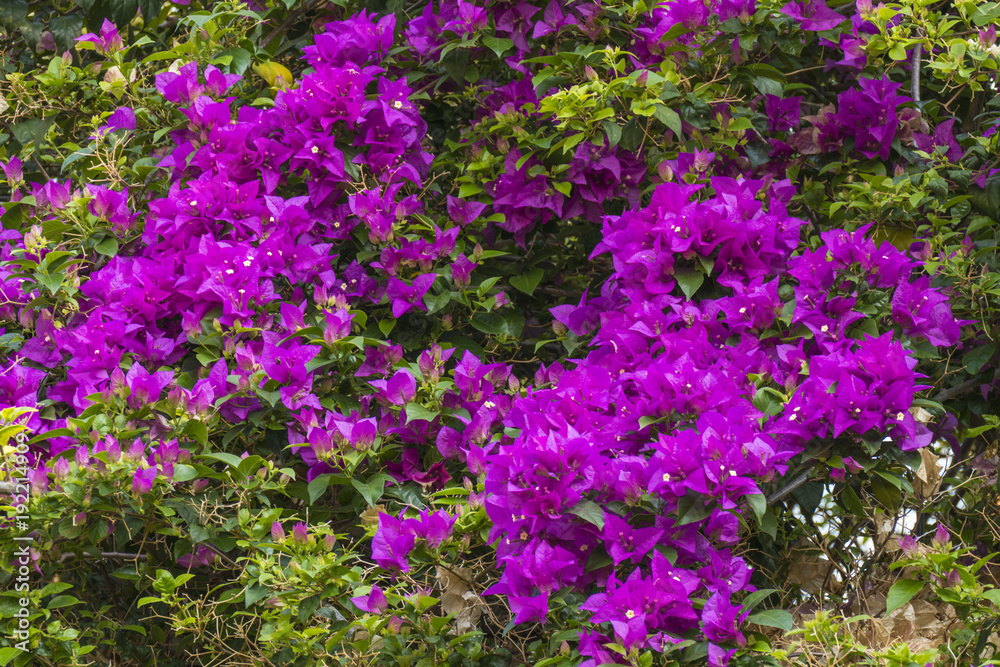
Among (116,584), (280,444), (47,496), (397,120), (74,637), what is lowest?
(116,584)

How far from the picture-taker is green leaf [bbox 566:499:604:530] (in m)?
1.43

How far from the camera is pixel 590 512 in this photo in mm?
1442

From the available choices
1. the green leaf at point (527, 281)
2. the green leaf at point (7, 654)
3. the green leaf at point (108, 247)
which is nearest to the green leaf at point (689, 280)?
the green leaf at point (527, 281)

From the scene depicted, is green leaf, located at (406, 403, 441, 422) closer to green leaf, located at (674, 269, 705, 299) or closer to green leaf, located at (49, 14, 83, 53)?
green leaf, located at (674, 269, 705, 299)

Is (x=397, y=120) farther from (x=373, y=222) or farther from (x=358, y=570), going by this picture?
(x=358, y=570)

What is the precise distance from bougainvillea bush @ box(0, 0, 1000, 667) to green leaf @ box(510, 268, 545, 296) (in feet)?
0.04

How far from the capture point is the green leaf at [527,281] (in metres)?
2.14

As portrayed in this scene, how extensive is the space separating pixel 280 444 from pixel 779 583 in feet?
3.49

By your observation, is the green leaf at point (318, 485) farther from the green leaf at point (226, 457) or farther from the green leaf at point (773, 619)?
the green leaf at point (773, 619)

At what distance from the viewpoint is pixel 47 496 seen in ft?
5.06

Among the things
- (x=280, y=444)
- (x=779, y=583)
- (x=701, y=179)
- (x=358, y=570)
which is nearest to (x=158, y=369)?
(x=280, y=444)

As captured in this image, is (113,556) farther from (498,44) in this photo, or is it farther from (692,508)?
(498,44)

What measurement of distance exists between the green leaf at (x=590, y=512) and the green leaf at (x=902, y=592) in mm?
479

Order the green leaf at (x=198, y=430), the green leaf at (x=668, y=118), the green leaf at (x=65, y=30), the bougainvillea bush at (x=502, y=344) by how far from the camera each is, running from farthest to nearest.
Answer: the green leaf at (x=65, y=30) < the green leaf at (x=668, y=118) < the green leaf at (x=198, y=430) < the bougainvillea bush at (x=502, y=344)
